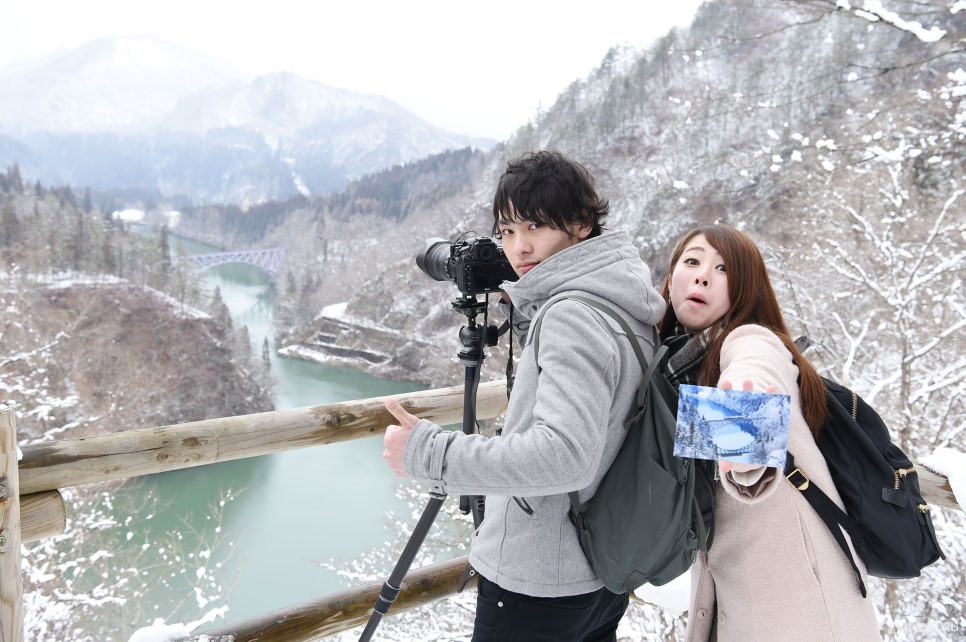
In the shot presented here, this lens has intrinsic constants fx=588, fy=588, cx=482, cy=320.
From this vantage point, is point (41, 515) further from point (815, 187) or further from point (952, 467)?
point (815, 187)

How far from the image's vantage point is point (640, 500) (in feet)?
2.80

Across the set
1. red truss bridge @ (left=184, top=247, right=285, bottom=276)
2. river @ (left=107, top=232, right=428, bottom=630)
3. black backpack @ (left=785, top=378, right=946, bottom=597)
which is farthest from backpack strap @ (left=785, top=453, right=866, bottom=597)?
red truss bridge @ (left=184, top=247, right=285, bottom=276)

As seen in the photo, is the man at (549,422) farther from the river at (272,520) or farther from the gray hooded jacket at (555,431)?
the river at (272,520)

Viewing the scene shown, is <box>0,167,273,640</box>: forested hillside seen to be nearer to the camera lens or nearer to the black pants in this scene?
the camera lens

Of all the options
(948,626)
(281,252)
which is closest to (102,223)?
(281,252)

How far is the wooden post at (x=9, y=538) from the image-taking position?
3.51ft

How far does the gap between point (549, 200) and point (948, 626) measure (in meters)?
5.14

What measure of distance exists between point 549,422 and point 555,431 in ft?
0.05

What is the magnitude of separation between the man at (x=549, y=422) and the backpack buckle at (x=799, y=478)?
262mm

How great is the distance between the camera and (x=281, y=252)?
51.8 m

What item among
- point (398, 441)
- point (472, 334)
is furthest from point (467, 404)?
point (398, 441)

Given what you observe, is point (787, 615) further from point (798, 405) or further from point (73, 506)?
point (73, 506)

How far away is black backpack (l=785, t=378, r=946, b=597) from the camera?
90 centimetres

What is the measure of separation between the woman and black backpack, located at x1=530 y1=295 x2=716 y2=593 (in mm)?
114
